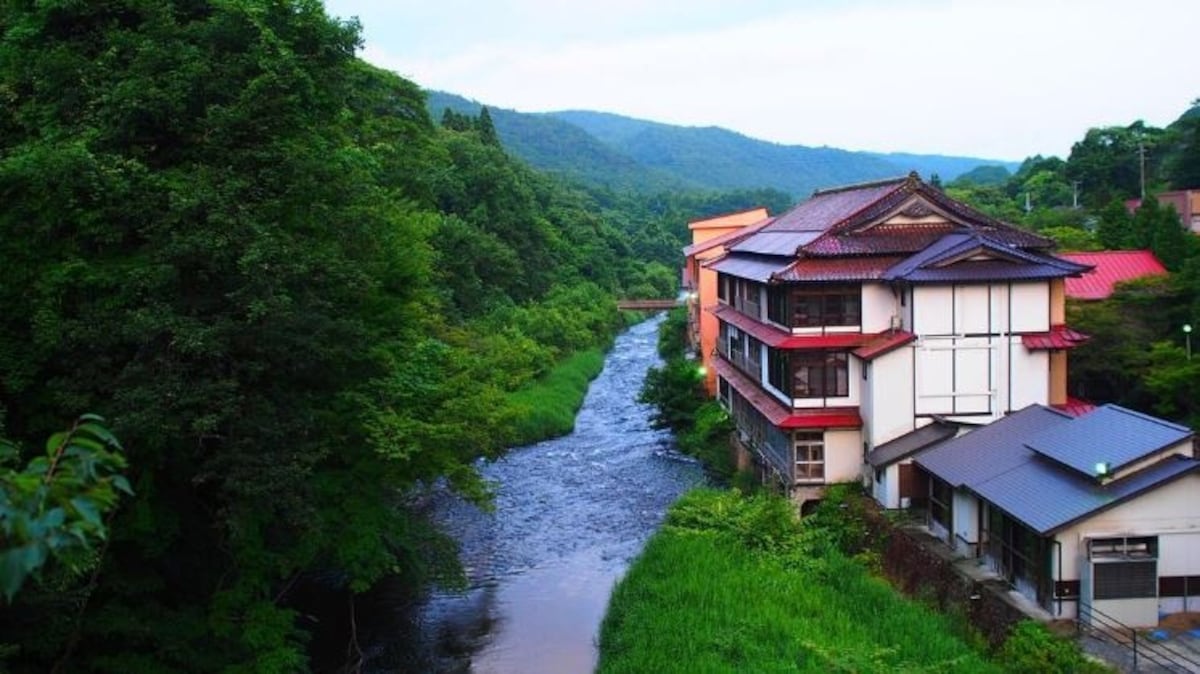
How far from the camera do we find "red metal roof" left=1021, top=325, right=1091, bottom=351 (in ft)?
79.9

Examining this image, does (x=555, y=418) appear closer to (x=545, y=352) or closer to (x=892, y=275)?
(x=545, y=352)

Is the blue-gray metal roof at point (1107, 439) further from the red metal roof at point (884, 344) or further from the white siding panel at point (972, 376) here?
the red metal roof at point (884, 344)

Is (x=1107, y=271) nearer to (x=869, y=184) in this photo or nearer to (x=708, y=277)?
(x=869, y=184)

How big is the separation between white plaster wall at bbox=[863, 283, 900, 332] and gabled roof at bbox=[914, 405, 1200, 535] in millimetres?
3829

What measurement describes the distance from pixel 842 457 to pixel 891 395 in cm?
237

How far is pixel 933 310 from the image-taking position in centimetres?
2466

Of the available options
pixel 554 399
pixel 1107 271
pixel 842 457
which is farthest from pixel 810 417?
pixel 554 399

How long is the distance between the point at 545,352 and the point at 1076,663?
36.3m

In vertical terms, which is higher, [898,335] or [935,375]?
[898,335]

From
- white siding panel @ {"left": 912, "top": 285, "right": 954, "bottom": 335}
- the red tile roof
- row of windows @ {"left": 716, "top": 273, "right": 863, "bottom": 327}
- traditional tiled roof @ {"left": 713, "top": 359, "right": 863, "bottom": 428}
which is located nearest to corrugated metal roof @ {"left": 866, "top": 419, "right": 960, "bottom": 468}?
traditional tiled roof @ {"left": 713, "top": 359, "right": 863, "bottom": 428}

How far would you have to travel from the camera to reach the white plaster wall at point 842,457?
26125mm

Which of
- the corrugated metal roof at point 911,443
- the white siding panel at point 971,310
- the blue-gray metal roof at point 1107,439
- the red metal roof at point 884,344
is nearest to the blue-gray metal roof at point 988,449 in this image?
the corrugated metal roof at point 911,443

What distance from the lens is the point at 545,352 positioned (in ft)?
162

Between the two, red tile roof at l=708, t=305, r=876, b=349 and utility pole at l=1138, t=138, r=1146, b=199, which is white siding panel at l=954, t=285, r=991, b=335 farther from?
utility pole at l=1138, t=138, r=1146, b=199
